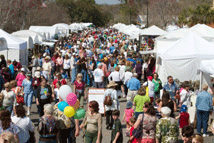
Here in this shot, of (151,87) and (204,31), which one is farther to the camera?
(204,31)

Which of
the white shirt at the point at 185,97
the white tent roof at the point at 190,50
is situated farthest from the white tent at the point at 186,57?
the white shirt at the point at 185,97

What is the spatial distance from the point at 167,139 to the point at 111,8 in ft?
546

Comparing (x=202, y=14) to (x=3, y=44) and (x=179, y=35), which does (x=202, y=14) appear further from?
(x=3, y=44)

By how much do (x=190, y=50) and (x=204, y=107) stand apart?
517cm

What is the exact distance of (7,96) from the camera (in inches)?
366

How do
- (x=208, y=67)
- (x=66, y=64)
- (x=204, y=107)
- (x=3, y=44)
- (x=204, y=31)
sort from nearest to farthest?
(x=204, y=107) → (x=208, y=67) → (x=66, y=64) → (x=3, y=44) → (x=204, y=31)

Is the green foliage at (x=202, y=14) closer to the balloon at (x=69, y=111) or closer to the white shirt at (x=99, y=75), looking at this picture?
the white shirt at (x=99, y=75)

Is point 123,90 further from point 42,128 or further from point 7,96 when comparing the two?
point 42,128

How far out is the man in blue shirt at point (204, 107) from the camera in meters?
9.18

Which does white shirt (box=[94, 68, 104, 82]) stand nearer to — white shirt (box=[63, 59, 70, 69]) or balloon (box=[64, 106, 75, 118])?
white shirt (box=[63, 59, 70, 69])

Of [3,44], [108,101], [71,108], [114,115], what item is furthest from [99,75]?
[71,108]

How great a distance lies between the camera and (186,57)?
549 inches

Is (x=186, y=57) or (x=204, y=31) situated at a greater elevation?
(x=204, y=31)

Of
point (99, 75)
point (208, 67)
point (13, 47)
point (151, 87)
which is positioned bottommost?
point (151, 87)
